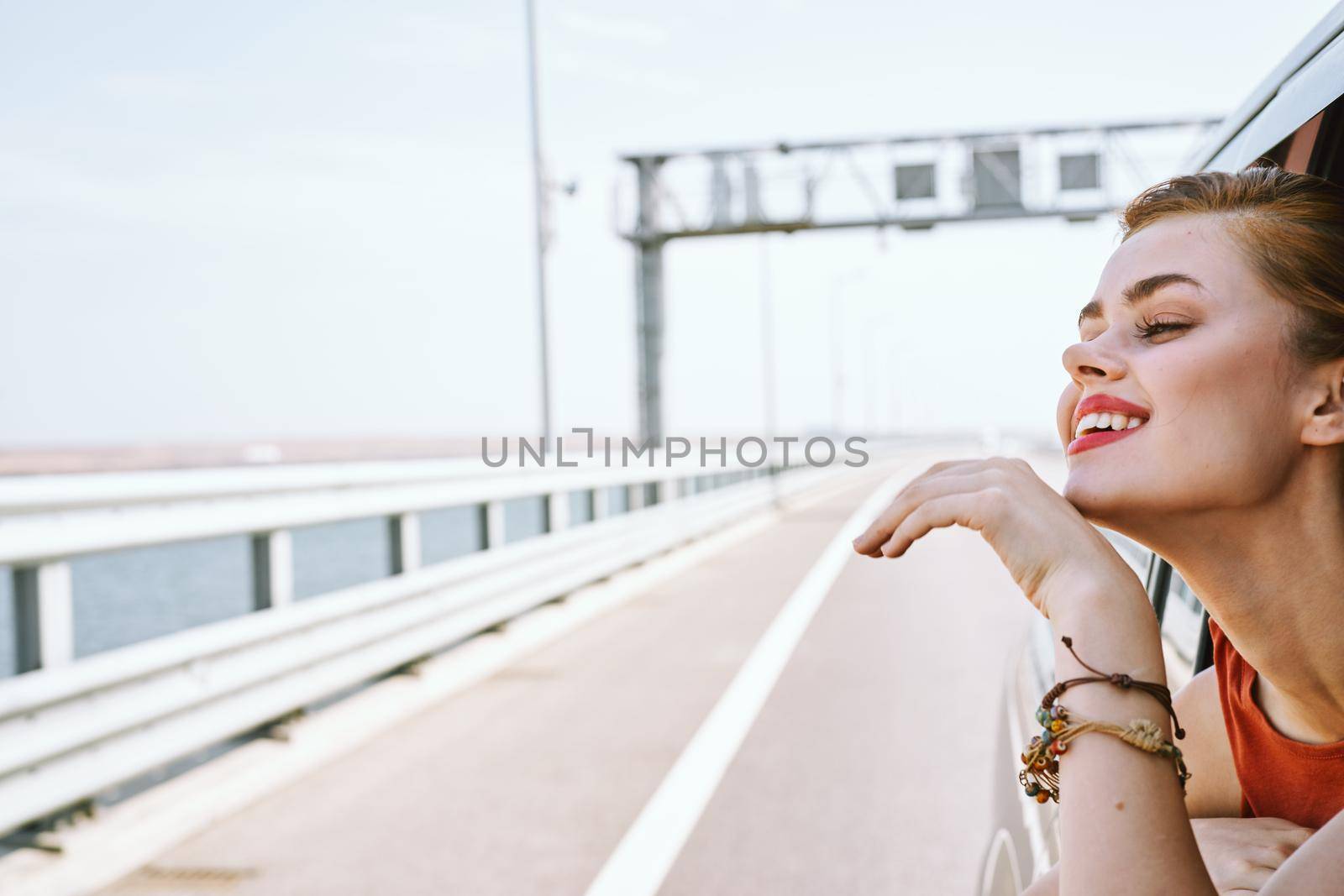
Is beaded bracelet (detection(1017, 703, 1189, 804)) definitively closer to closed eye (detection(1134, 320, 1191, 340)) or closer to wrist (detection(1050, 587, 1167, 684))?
wrist (detection(1050, 587, 1167, 684))

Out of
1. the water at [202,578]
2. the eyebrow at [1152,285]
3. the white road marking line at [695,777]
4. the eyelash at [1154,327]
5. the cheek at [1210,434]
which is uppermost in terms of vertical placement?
the eyebrow at [1152,285]

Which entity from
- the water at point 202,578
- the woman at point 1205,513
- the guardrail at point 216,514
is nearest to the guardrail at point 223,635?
the guardrail at point 216,514

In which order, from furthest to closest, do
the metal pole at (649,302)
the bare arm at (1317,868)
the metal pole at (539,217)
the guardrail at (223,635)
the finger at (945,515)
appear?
the metal pole at (649,302), the metal pole at (539,217), the guardrail at (223,635), the finger at (945,515), the bare arm at (1317,868)

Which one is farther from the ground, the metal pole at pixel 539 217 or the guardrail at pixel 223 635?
the metal pole at pixel 539 217

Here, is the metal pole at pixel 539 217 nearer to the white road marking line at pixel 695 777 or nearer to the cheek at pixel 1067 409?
the white road marking line at pixel 695 777

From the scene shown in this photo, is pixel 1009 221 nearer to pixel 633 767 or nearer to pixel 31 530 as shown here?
pixel 633 767

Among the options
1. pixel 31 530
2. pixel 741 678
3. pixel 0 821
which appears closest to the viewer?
pixel 0 821

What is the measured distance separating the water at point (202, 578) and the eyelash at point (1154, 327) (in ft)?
12.5

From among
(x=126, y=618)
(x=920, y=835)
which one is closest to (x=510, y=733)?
(x=920, y=835)

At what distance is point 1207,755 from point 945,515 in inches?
22.2

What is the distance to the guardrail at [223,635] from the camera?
164 inches

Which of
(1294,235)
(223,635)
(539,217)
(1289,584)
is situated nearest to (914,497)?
(1289,584)

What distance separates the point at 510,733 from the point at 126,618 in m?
31.2

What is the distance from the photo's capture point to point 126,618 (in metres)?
34.7
